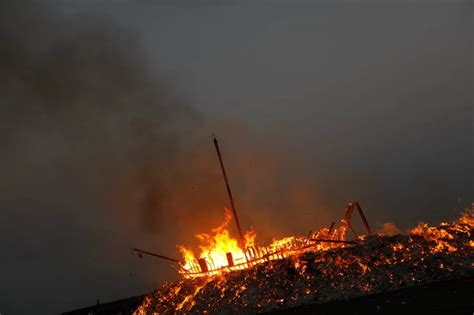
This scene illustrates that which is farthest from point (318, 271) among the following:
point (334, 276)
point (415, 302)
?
point (415, 302)

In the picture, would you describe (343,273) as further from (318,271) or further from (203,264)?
(203,264)

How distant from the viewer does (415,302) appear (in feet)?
42.0

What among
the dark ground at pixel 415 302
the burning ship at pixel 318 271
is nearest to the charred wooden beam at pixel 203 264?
the burning ship at pixel 318 271

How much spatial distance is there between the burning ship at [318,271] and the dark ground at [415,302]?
11.6 inches

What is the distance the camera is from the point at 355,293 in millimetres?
15469

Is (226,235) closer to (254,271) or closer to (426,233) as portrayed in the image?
(254,271)

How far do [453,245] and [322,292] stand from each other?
5413mm

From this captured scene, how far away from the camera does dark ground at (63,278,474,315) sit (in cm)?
1159

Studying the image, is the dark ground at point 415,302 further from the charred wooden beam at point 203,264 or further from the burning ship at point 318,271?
the charred wooden beam at point 203,264

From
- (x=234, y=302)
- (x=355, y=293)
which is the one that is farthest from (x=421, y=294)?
(x=234, y=302)

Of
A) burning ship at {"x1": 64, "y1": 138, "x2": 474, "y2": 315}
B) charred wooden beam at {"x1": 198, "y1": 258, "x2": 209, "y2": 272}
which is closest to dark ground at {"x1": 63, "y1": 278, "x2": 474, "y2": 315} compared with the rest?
burning ship at {"x1": 64, "y1": 138, "x2": 474, "y2": 315}

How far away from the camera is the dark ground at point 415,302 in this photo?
11.6 meters

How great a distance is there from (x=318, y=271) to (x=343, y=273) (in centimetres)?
104

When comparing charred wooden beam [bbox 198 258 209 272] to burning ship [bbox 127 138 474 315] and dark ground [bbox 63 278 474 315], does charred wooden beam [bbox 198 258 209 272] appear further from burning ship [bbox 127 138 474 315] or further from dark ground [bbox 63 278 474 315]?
dark ground [bbox 63 278 474 315]
